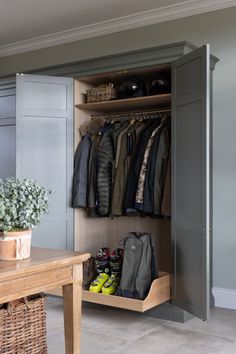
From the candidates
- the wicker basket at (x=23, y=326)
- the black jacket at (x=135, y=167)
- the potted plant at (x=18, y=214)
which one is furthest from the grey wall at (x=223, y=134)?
the potted plant at (x=18, y=214)

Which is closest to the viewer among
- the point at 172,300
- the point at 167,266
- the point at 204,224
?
the point at 204,224

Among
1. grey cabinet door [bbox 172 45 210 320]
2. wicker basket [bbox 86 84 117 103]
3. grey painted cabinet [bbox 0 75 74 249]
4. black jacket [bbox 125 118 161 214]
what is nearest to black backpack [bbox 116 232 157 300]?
grey cabinet door [bbox 172 45 210 320]

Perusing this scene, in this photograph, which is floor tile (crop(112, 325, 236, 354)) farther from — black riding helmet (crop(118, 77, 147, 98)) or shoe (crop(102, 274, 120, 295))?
black riding helmet (crop(118, 77, 147, 98))

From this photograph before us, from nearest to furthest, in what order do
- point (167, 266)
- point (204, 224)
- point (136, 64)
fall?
1. point (204, 224)
2. point (136, 64)
3. point (167, 266)

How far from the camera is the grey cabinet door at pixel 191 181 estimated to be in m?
3.46

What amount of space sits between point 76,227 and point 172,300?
1348 mm

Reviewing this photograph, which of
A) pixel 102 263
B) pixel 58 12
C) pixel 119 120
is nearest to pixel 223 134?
pixel 119 120

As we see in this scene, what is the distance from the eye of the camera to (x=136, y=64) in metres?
4.17

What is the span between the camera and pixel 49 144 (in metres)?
4.62

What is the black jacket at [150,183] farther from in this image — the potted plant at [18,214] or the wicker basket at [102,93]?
the potted plant at [18,214]

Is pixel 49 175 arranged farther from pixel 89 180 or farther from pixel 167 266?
pixel 167 266

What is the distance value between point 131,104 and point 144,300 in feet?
6.35

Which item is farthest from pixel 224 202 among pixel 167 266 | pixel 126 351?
pixel 126 351

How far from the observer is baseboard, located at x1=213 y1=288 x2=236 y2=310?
4258 mm
